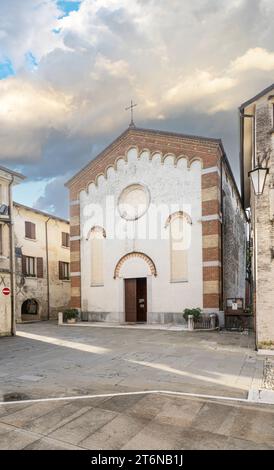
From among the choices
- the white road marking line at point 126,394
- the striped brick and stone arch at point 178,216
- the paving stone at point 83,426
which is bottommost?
the white road marking line at point 126,394

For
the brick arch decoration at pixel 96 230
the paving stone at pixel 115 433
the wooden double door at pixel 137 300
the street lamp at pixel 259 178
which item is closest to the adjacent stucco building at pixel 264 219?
the street lamp at pixel 259 178

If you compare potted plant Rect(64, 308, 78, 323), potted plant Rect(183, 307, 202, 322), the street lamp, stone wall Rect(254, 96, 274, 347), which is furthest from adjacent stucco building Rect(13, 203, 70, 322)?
the street lamp

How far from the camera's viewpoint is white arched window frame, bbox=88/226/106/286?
22516mm

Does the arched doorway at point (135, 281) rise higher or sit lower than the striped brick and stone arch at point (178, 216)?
lower

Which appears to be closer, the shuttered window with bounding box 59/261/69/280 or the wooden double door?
the wooden double door

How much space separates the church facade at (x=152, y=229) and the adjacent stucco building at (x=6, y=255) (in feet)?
20.7

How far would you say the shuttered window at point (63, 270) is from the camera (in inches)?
1158

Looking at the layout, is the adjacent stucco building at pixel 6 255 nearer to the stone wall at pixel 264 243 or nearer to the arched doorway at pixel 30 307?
the arched doorway at pixel 30 307

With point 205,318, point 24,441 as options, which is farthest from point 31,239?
point 24,441

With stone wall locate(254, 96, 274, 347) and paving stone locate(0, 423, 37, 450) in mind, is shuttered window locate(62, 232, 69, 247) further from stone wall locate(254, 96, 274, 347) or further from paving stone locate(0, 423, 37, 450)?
paving stone locate(0, 423, 37, 450)

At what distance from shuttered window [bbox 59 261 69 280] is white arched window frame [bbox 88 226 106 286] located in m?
Result: 7.46

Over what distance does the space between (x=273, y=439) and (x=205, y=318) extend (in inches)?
538

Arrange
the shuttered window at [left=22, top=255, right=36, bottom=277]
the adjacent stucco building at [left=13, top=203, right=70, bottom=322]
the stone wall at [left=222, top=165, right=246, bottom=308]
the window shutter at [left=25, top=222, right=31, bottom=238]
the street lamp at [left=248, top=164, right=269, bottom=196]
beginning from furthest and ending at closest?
the window shutter at [left=25, top=222, right=31, bottom=238] → the shuttered window at [left=22, top=255, right=36, bottom=277] → the adjacent stucco building at [left=13, top=203, right=70, bottom=322] → the stone wall at [left=222, top=165, right=246, bottom=308] → the street lamp at [left=248, top=164, right=269, bottom=196]

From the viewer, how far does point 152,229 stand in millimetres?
20906
